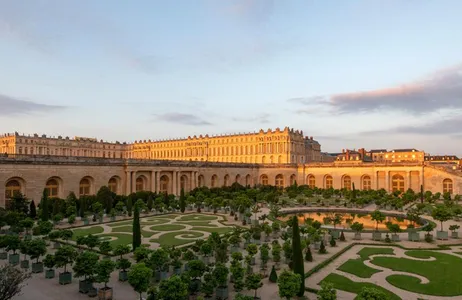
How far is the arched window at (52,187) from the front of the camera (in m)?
44.0

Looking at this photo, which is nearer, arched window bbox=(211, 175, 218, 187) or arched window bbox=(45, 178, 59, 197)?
arched window bbox=(45, 178, 59, 197)

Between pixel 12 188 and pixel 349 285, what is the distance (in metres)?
38.0

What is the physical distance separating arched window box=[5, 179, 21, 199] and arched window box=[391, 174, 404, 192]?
64.5m

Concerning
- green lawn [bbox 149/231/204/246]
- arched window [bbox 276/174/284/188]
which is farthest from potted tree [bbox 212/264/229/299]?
arched window [bbox 276/174/284/188]

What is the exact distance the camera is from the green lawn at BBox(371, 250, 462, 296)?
1750cm

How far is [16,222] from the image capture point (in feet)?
98.8

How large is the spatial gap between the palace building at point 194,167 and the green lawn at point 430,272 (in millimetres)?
37862

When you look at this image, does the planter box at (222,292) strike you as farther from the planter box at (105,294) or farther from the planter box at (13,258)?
the planter box at (13,258)

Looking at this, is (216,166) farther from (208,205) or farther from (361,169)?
(361,169)

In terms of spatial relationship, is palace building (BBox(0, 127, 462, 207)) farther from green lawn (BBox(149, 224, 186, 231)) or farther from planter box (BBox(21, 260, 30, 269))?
planter box (BBox(21, 260, 30, 269))

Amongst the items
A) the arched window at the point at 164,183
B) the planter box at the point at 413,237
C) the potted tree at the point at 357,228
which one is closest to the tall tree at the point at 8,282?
the potted tree at the point at 357,228

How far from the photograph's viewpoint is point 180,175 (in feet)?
209

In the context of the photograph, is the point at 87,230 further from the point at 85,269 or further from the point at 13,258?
the point at 85,269

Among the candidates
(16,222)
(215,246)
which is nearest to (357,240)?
(215,246)
